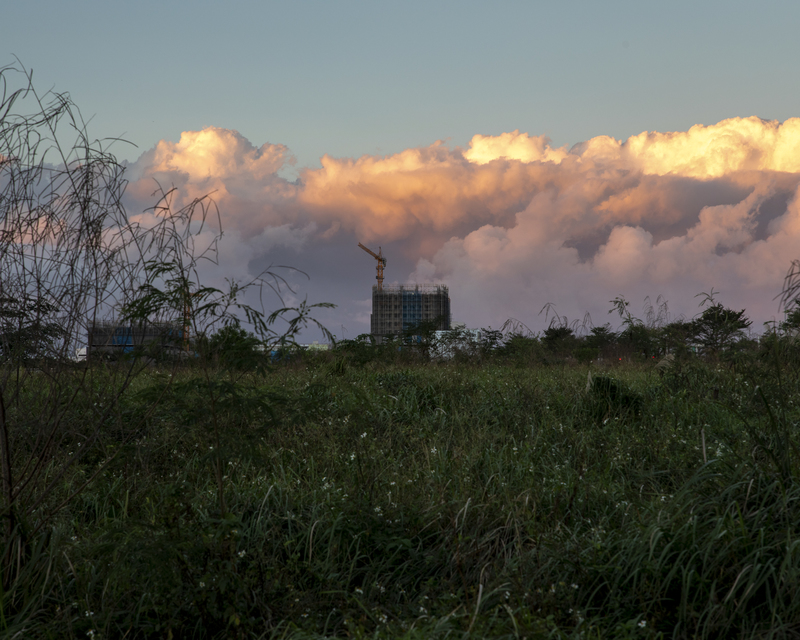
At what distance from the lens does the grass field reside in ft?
9.19

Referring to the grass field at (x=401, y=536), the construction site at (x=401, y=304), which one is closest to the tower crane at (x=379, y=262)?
the construction site at (x=401, y=304)

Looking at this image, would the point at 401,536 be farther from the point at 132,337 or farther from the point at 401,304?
the point at 401,304

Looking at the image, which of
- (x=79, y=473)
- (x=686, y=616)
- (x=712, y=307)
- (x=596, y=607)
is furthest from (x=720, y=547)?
(x=79, y=473)

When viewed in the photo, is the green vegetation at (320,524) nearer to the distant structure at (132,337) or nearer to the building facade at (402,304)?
the distant structure at (132,337)

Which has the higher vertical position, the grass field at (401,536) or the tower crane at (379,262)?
the tower crane at (379,262)

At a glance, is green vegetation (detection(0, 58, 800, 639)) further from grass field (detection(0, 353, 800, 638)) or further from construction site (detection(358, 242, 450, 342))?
construction site (detection(358, 242, 450, 342))

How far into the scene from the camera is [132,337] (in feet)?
11.3

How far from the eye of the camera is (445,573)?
3.41 m

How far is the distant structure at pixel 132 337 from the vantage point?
→ 3359 millimetres

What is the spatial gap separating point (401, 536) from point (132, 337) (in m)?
2.09

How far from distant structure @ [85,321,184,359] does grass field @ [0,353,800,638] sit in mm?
271

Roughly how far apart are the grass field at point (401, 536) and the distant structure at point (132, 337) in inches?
10.7

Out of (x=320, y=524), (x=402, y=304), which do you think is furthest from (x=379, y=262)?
(x=320, y=524)

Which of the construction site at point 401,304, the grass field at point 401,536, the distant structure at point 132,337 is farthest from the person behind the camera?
the construction site at point 401,304
